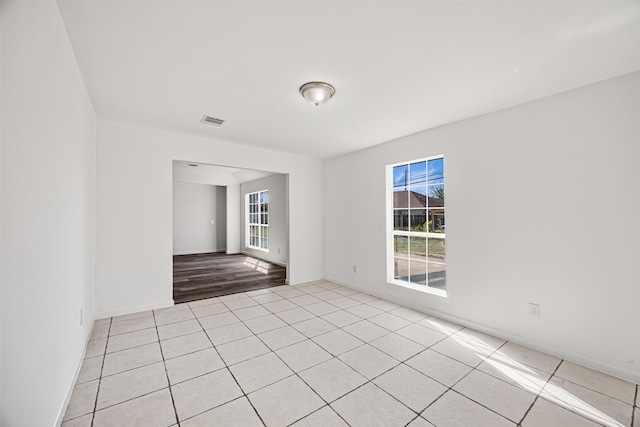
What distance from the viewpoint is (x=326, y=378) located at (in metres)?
2.10

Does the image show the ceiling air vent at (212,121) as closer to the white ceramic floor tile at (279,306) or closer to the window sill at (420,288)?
the white ceramic floor tile at (279,306)

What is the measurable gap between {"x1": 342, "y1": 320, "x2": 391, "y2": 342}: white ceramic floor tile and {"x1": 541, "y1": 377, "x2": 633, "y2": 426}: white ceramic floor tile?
137cm

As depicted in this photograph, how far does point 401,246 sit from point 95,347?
3.74 metres

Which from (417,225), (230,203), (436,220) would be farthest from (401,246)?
(230,203)

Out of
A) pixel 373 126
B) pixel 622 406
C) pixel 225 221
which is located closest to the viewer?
pixel 622 406

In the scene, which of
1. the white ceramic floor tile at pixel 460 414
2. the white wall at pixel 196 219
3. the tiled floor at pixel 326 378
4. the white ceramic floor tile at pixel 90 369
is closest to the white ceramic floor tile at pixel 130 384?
the tiled floor at pixel 326 378

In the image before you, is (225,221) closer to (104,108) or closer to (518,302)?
(104,108)

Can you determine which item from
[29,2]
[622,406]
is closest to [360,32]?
[29,2]

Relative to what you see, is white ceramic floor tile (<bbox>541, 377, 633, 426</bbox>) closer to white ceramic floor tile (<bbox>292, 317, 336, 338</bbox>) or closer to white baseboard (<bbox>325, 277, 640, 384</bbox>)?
white baseboard (<bbox>325, 277, 640, 384</bbox>)

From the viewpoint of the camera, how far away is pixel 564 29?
167 cm

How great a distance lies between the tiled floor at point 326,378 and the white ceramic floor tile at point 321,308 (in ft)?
0.99

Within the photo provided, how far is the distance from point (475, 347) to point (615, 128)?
7.32 feet

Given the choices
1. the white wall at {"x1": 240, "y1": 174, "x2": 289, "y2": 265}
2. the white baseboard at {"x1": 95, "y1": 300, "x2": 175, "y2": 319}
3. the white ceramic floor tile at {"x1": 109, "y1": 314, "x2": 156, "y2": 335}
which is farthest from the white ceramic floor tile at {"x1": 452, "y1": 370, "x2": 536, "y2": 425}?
the white wall at {"x1": 240, "y1": 174, "x2": 289, "y2": 265}

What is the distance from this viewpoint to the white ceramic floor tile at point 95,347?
2410 millimetres
